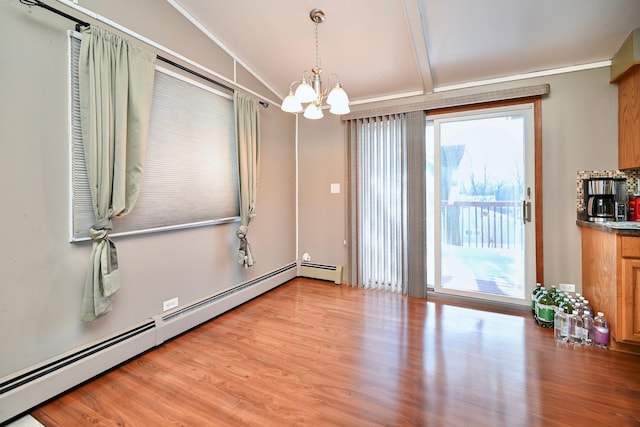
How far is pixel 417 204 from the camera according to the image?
3.46 metres

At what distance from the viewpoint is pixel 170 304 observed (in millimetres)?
2510

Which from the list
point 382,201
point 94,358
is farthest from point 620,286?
point 94,358

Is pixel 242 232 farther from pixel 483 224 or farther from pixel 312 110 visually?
pixel 483 224

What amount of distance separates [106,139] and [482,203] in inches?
144

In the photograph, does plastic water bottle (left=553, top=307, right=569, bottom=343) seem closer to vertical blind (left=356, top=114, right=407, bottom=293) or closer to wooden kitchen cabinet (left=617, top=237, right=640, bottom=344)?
wooden kitchen cabinet (left=617, top=237, right=640, bottom=344)

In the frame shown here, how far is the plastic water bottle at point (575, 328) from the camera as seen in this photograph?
7.75 ft

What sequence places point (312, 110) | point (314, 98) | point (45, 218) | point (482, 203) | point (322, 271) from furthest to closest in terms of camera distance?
point (322, 271), point (482, 203), point (312, 110), point (314, 98), point (45, 218)

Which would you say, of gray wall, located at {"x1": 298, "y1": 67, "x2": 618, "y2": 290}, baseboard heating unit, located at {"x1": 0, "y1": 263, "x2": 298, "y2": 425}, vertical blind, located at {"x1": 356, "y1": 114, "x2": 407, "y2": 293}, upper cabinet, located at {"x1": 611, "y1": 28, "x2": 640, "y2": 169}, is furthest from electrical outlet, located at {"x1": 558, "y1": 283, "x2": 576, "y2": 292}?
baseboard heating unit, located at {"x1": 0, "y1": 263, "x2": 298, "y2": 425}

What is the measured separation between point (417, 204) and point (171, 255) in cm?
276

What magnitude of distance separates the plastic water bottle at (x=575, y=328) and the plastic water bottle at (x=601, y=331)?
93mm

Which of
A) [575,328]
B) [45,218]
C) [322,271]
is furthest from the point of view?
[322,271]

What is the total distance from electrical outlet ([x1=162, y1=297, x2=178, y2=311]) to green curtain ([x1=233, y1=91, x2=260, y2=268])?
78 centimetres

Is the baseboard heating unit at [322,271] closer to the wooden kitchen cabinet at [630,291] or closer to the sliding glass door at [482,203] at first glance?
the sliding glass door at [482,203]

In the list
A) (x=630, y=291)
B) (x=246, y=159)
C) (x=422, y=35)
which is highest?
(x=422, y=35)
